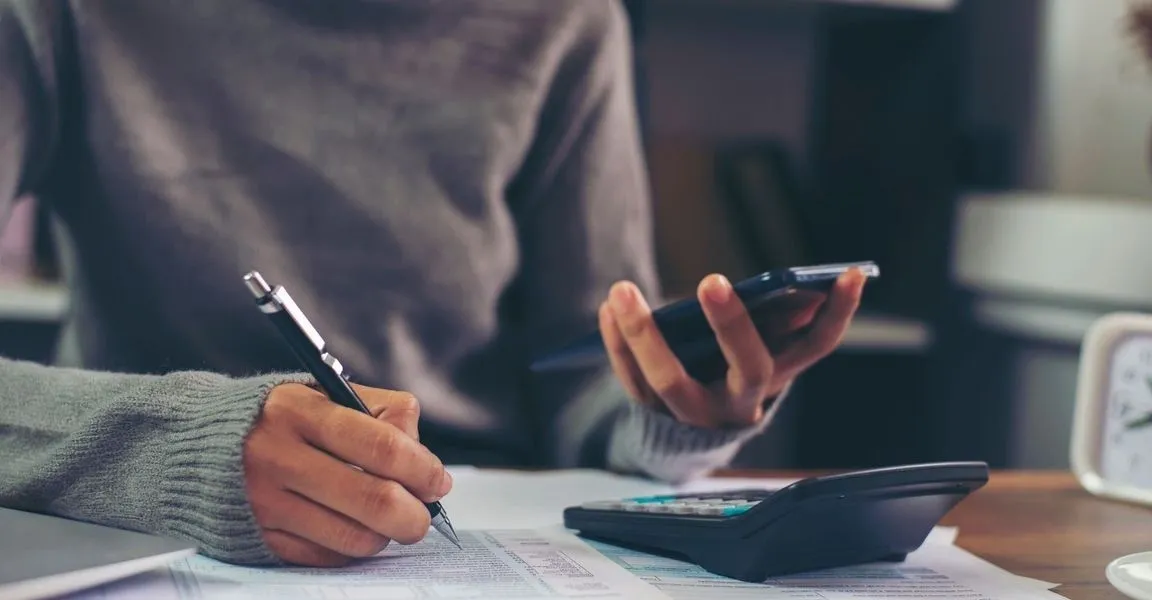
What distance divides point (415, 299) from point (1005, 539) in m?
0.49

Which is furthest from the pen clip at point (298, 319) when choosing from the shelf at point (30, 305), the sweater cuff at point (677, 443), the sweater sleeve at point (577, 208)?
the shelf at point (30, 305)

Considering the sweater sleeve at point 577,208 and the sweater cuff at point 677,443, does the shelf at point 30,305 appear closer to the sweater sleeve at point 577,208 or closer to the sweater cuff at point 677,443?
the sweater sleeve at point 577,208

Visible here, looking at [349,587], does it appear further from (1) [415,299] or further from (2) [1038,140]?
(2) [1038,140]

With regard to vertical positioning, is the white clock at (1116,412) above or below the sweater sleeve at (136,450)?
below

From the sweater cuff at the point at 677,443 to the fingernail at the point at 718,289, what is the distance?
5.5 inches

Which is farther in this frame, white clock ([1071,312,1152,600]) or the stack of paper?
white clock ([1071,312,1152,600])

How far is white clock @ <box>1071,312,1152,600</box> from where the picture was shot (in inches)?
30.4

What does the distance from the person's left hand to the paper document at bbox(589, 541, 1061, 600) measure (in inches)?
5.1

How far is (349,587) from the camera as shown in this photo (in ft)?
1.50

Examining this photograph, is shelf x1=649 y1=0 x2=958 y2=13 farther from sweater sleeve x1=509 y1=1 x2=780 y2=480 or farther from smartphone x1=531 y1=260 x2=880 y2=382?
smartphone x1=531 y1=260 x2=880 y2=382

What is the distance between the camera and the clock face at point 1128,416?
771 millimetres

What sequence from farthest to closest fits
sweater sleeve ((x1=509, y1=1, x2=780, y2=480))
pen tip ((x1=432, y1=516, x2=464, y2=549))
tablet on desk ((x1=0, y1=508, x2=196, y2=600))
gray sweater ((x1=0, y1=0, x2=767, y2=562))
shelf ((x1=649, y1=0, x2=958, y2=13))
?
shelf ((x1=649, y1=0, x2=958, y2=13)) < sweater sleeve ((x1=509, y1=1, x2=780, y2=480)) < gray sweater ((x1=0, y1=0, x2=767, y2=562)) < pen tip ((x1=432, y1=516, x2=464, y2=549)) < tablet on desk ((x1=0, y1=508, x2=196, y2=600))

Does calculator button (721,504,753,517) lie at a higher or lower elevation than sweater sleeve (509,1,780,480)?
lower

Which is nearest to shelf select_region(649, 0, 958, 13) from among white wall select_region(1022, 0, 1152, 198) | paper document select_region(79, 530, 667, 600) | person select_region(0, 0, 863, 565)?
white wall select_region(1022, 0, 1152, 198)
